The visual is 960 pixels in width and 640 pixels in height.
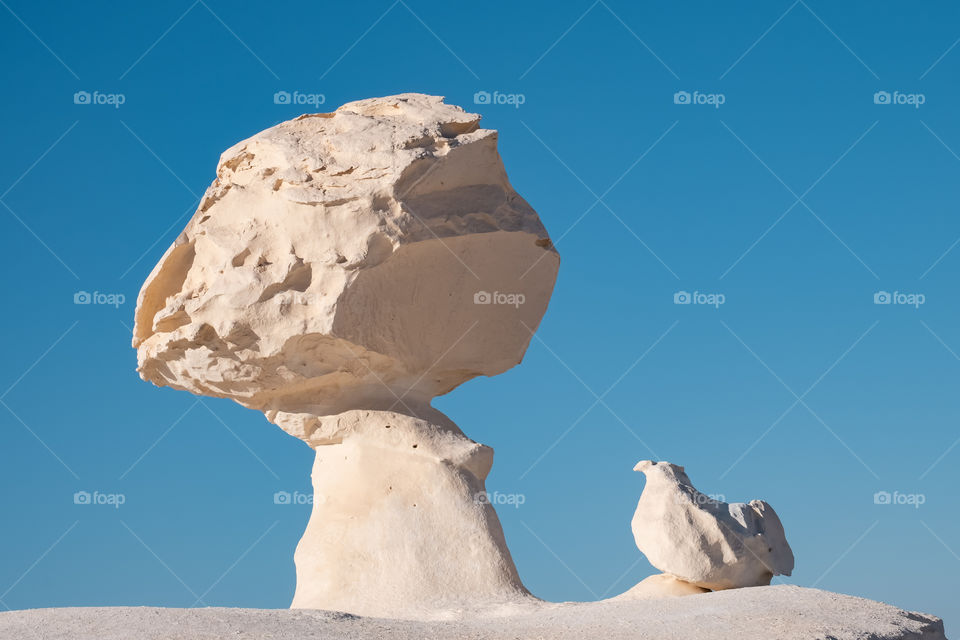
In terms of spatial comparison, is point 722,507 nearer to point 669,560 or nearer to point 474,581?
point 669,560

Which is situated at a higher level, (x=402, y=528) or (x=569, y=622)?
(x=402, y=528)

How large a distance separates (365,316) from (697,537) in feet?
12.9

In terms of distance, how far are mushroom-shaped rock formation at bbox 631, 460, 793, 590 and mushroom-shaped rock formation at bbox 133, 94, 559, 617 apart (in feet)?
5.05

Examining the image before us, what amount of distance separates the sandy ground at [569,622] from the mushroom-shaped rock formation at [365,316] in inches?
55.2

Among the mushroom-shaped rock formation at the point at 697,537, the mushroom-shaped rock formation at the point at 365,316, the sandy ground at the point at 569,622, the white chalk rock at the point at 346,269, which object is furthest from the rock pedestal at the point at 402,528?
the mushroom-shaped rock formation at the point at 697,537

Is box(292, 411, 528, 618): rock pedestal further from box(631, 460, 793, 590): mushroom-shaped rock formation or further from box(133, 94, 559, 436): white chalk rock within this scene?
box(631, 460, 793, 590): mushroom-shaped rock formation

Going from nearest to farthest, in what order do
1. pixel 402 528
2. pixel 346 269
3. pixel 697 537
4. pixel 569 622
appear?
pixel 569 622, pixel 346 269, pixel 402 528, pixel 697 537

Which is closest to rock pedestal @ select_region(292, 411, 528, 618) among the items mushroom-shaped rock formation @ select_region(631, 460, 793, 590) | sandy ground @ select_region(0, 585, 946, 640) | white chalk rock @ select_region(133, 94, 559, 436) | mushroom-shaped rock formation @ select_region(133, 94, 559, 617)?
mushroom-shaped rock formation @ select_region(133, 94, 559, 617)

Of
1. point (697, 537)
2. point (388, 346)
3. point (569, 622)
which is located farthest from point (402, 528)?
point (697, 537)

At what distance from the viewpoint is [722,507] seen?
12.5m

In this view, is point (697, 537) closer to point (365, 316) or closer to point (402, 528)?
point (402, 528)

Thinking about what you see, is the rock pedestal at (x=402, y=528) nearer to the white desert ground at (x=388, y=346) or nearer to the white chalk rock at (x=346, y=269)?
the white desert ground at (x=388, y=346)

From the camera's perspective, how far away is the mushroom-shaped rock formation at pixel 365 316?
1151 centimetres

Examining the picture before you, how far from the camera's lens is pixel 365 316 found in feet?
38.5
